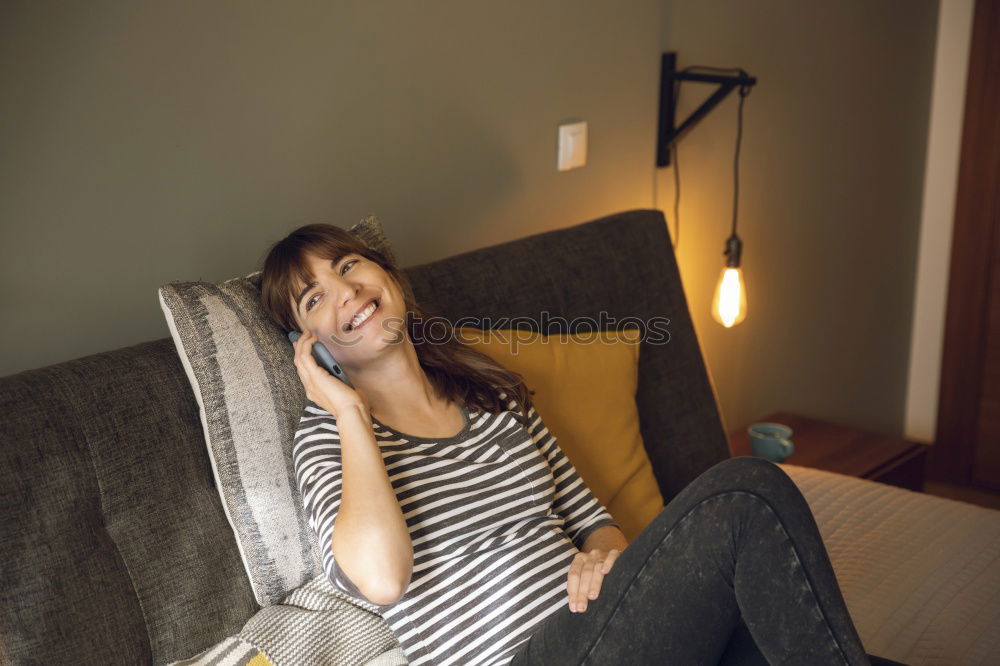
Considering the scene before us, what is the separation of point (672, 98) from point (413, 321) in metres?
1.18

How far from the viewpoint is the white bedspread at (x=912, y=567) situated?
4.86 feet

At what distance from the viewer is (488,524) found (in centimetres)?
135

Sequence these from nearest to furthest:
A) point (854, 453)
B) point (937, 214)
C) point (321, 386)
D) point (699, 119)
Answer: point (321, 386) < point (699, 119) < point (854, 453) < point (937, 214)

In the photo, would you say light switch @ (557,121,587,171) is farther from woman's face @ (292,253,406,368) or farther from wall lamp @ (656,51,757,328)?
woman's face @ (292,253,406,368)

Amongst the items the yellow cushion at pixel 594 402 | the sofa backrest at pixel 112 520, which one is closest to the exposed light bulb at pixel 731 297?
the yellow cushion at pixel 594 402

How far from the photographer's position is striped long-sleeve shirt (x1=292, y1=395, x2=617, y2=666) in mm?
1277

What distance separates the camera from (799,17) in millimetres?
2770

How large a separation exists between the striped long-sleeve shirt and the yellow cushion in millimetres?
248

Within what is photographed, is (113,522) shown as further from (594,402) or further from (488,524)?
(594,402)

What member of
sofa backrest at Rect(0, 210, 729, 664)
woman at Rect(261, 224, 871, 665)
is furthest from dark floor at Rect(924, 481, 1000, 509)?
sofa backrest at Rect(0, 210, 729, 664)

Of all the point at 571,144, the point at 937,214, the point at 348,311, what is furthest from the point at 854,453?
the point at 348,311

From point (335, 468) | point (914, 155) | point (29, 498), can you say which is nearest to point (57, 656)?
point (29, 498)

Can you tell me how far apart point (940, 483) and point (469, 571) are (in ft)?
9.22

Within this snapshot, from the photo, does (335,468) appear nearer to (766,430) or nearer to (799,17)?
(766,430)
